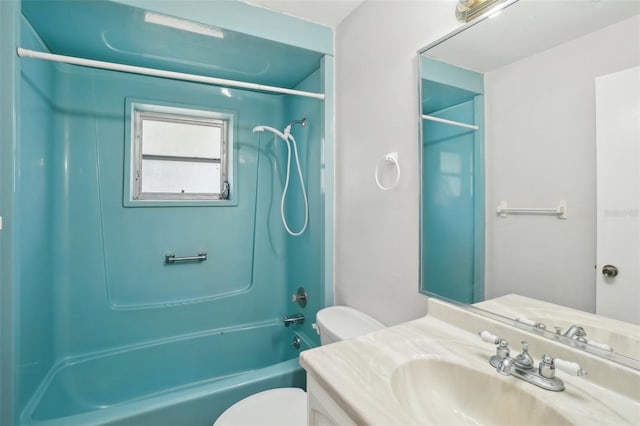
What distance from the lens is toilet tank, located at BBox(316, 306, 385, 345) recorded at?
4.34 feet

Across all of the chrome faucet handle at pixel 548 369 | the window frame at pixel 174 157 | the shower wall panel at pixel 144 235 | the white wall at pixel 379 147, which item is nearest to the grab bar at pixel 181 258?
the shower wall panel at pixel 144 235

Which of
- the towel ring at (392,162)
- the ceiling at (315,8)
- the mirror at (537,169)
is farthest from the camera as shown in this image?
the ceiling at (315,8)

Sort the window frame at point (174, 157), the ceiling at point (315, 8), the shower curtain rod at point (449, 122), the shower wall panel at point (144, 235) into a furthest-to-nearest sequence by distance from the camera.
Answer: the window frame at point (174, 157) < the shower wall panel at point (144, 235) < the ceiling at point (315, 8) < the shower curtain rod at point (449, 122)

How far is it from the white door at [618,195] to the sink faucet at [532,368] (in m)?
0.19

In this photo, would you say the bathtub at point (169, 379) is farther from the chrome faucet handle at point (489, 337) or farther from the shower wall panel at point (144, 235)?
the chrome faucet handle at point (489, 337)

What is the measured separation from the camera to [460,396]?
2.47 feet

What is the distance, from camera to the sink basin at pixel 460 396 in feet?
2.17

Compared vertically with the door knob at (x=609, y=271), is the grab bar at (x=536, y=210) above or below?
above

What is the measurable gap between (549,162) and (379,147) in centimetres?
74

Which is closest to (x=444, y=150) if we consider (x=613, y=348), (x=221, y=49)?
(x=613, y=348)

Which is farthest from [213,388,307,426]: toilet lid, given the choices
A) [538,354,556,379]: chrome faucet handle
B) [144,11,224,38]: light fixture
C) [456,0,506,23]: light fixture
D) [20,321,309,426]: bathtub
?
[144,11,224,38]: light fixture

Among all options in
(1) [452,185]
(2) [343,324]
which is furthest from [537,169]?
(2) [343,324]

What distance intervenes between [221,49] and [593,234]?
189cm

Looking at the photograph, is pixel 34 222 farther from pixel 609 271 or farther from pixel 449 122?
pixel 609 271
